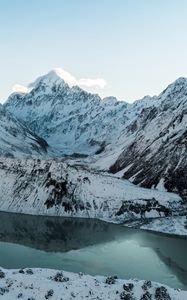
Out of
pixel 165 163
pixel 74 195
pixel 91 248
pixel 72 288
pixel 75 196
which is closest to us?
pixel 72 288

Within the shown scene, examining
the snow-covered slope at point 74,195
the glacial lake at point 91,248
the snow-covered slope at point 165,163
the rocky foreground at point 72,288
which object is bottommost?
the rocky foreground at point 72,288

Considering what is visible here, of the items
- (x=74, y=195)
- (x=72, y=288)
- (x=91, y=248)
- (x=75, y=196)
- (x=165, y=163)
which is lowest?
(x=72, y=288)

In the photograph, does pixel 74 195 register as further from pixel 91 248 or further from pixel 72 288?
pixel 72 288

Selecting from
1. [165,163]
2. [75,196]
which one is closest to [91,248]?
[75,196]

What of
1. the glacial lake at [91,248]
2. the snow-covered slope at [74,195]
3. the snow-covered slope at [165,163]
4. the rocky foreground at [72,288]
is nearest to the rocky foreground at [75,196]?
the snow-covered slope at [74,195]

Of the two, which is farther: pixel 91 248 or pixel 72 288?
pixel 91 248

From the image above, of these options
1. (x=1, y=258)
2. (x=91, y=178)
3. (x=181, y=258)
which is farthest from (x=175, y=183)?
(x=1, y=258)

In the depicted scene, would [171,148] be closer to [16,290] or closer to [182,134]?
[182,134]

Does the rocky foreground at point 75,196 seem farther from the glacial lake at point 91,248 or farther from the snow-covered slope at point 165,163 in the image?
the snow-covered slope at point 165,163
